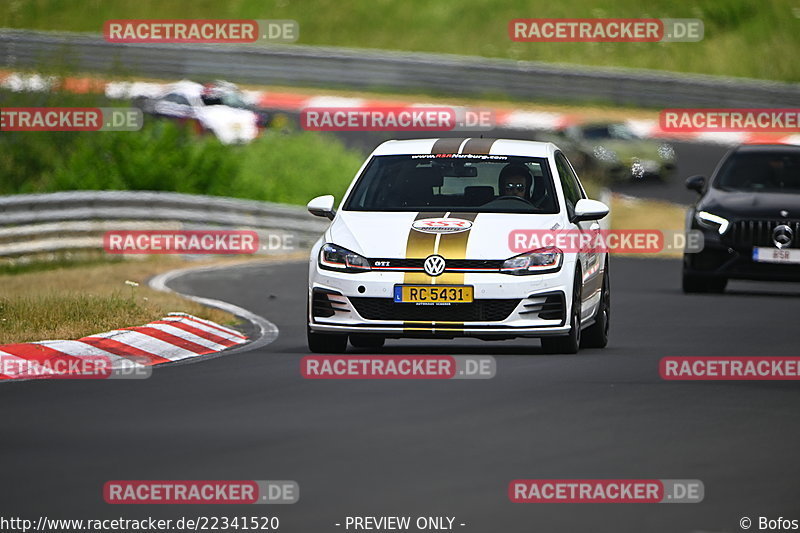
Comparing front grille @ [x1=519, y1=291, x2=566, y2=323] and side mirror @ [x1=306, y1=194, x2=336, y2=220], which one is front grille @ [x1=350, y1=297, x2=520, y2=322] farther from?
side mirror @ [x1=306, y1=194, x2=336, y2=220]

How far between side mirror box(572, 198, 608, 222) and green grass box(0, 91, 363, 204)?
1616 centimetres

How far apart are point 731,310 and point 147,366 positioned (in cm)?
757

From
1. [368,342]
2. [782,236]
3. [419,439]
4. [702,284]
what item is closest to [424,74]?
[702,284]

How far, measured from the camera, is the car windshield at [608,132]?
3591 cm

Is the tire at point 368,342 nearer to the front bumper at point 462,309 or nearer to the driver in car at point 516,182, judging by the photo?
the front bumper at point 462,309

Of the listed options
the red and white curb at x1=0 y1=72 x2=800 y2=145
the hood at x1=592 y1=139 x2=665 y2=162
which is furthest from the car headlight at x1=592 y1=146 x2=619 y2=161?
the red and white curb at x1=0 y1=72 x2=800 y2=145

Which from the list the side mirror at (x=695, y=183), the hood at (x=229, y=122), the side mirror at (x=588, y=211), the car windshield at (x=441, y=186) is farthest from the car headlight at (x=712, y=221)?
the hood at (x=229, y=122)

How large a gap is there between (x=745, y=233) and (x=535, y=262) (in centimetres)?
755

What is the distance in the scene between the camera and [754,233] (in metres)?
19.5

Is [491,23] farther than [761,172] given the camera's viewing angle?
Yes

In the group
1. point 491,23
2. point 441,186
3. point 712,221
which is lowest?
point 712,221

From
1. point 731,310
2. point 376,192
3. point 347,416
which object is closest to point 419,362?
point 376,192

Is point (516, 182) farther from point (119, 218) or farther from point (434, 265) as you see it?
point (119, 218)

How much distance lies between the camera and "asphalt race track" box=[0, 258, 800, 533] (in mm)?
7262
